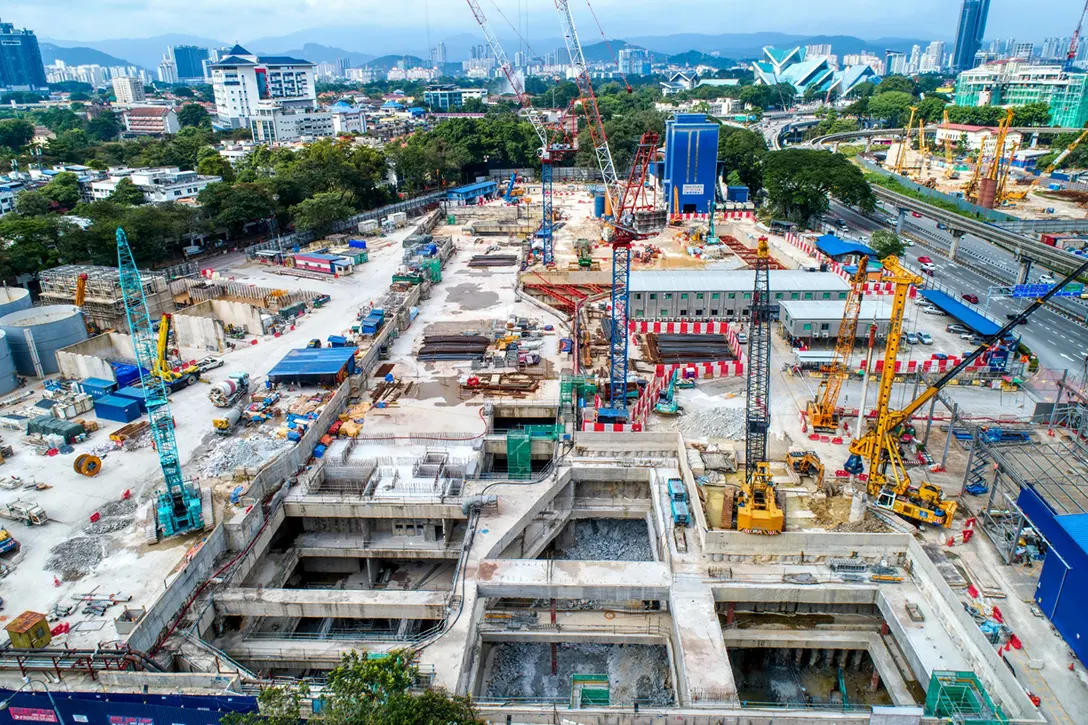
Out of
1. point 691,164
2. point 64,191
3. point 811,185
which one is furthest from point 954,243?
point 64,191

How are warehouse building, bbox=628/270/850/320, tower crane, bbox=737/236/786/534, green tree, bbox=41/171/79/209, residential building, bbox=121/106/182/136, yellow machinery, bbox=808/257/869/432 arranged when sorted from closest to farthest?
tower crane, bbox=737/236/786/534
yellow machinery, bbox=808/257/869/432
warehouse building, bbox=628/270/850/320
green tree, bbox=41/171/79/209
residential building, bbox=121/106/182/136

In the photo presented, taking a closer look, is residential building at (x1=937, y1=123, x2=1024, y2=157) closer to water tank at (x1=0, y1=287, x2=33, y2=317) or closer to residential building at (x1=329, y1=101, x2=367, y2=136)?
residential building at (x1=329, y1=101, x2=367, y2=136)

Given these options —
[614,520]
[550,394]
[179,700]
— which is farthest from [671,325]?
[179,700]

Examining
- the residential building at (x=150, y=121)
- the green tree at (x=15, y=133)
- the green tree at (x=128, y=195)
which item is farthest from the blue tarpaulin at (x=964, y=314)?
the residential building at (x=150, y=121)

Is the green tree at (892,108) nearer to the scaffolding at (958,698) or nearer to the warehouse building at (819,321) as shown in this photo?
the warehouse building at (819,321)

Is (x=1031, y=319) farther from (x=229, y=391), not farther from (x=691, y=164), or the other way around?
(x=229, y=391)

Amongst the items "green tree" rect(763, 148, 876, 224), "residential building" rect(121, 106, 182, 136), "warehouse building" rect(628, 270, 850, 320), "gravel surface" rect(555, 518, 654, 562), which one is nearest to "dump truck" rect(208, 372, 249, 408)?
"gravel surface" rect(555, 518, 654, 562)
